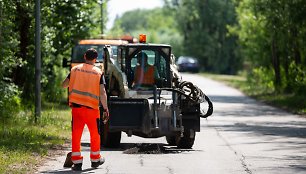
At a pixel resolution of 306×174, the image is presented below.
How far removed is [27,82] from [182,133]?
15106mm

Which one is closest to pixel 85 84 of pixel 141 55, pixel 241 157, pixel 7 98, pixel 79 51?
pixel 241 157

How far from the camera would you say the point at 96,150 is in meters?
15.2

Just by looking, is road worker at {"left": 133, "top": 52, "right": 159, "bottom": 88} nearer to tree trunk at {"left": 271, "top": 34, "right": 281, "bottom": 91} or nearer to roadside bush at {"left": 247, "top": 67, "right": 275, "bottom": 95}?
tree trunk at {"left": 271, "top": 34, "right": 281, "bottom": 91}

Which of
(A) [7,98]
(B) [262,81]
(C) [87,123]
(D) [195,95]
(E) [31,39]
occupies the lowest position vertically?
(B) [262,81]

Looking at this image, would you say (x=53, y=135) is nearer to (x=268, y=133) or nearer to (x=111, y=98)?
(x=111, y=98)

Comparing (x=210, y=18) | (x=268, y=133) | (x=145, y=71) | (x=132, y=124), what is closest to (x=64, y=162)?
(x=132, y=124)

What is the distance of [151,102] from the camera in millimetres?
18688

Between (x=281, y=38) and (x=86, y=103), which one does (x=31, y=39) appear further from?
(x=86, y=103)

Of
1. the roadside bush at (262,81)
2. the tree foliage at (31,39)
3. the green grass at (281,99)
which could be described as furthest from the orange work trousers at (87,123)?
the roadside bush at (262,81)

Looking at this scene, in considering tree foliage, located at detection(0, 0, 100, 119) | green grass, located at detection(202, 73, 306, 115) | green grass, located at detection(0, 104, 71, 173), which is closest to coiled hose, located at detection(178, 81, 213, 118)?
green grass, located at detection(0, 104, 71, 173)

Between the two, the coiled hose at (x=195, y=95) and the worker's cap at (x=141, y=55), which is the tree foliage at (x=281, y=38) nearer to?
the worker's cap at (x=141, y=55)

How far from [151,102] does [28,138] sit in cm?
308

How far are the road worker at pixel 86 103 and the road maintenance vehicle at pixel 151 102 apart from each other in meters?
3.09

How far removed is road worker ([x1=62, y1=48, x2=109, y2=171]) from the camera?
49.5ft
